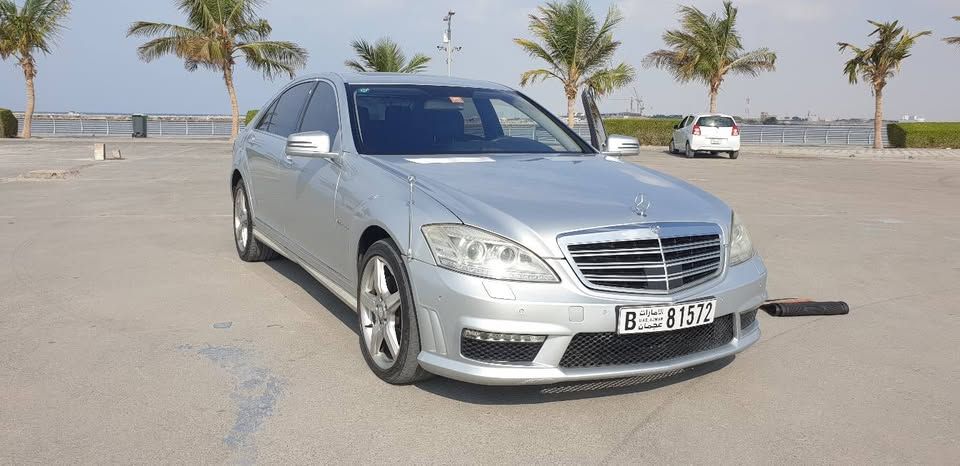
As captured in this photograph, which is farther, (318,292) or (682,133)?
(682,133)

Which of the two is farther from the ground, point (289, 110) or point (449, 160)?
point (289, 110)

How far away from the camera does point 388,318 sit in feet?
13.1

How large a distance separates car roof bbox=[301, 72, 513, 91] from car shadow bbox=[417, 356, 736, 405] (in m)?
2.12

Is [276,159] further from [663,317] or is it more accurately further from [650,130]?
[650,130]

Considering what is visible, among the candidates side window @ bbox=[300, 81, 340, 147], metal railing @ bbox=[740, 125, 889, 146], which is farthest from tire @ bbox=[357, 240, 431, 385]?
metal railing @ bbox=[740, 125, 889, 146]

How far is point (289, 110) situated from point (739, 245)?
3479 mm

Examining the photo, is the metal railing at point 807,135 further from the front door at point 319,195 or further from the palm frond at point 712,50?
the front door at point 319,195

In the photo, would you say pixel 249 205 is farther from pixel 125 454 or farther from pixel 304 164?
pixel 125 454

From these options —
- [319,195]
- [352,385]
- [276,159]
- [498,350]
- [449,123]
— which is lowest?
[352,385]

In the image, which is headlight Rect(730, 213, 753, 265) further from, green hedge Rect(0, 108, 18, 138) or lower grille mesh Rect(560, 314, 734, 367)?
green hedge Rect(0, 108, 18, 138)

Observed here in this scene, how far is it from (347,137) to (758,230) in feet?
20.1

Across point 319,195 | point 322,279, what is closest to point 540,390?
point 322,279

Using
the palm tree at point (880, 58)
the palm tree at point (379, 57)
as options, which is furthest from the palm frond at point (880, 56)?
the palm tree at point (379, 57)

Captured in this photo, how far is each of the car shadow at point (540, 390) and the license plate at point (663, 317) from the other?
269mm
